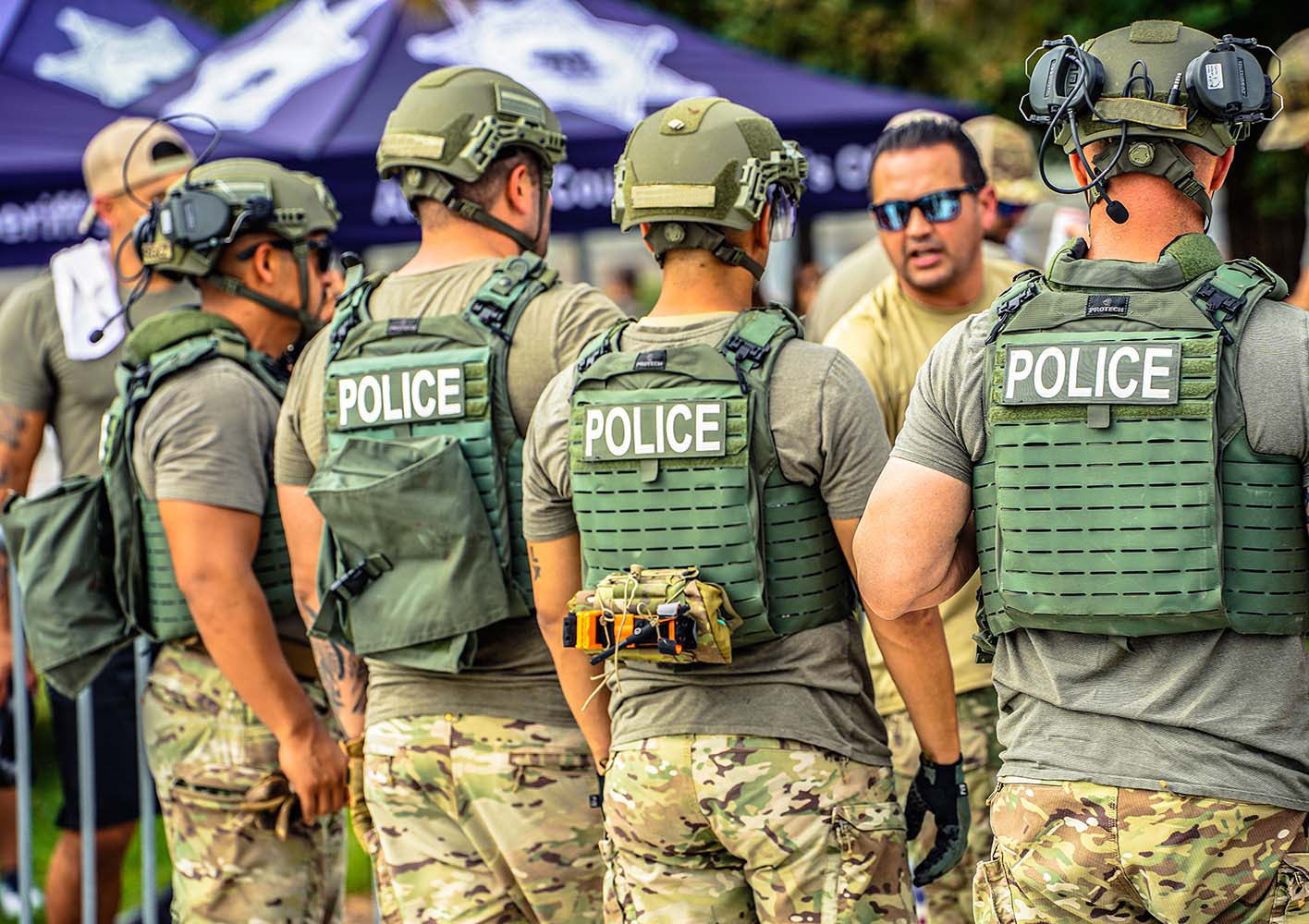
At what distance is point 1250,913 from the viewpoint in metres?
2.68

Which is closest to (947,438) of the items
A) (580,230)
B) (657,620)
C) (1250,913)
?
(657,620)

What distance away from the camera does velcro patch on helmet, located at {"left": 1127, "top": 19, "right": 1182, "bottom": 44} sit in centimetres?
281

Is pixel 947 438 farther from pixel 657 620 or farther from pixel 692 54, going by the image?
pixel 692 54

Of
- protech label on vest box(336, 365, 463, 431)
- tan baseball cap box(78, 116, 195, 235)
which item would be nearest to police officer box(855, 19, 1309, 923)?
protech label on vest box(336, 365, 463, 431)

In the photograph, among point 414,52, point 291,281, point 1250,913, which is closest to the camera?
point 1250,913

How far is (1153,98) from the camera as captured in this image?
108 inches

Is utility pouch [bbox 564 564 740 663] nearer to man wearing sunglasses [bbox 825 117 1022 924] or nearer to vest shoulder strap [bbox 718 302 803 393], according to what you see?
vest shoulder strap [bbox 718 302 803 393]

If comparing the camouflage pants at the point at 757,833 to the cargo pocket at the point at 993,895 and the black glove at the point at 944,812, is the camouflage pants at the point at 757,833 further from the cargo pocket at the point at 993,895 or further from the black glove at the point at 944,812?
the cargo pocket at the point at 993,895

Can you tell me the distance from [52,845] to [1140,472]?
6.26 m

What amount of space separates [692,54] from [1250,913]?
6.89 meters

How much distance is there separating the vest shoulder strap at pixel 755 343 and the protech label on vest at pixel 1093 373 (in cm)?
54

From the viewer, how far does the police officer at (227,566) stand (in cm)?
393

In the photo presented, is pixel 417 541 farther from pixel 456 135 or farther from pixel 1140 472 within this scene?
pixel 1140 472

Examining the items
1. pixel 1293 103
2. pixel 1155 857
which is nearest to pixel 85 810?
pixel 1155 857
